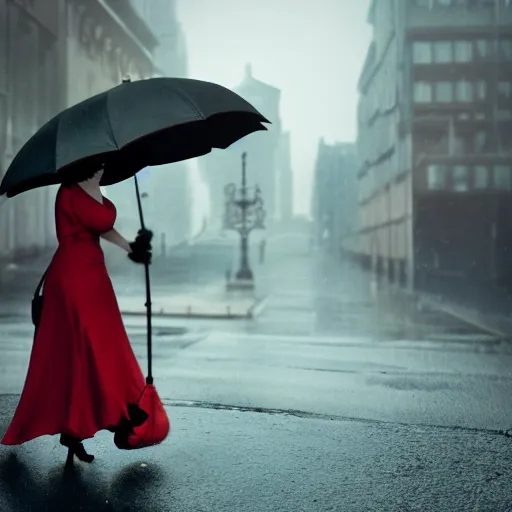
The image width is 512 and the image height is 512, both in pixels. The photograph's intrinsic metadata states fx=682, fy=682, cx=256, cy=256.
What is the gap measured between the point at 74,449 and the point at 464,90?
31.4 m

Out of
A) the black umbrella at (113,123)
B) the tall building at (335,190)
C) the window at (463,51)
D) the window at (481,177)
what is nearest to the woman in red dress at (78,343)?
the black umbrella at (113,123)

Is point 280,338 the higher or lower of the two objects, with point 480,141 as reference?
lower

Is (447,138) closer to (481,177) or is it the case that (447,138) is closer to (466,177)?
(466,177)

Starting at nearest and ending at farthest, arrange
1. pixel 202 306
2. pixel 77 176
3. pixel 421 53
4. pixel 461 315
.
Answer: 1. pixel 77 176
2. pixel 461 315
3. pixel 202 306
4. pixel 421 53

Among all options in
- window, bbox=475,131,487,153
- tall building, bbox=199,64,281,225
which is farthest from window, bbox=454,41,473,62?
tall building, bbox=199,64,281,225

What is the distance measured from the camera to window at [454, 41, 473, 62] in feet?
105

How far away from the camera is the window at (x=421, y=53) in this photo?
105 ft

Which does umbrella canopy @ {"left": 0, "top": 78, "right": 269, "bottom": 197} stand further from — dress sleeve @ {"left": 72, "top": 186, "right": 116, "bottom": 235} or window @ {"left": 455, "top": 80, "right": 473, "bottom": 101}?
window @ {"left": 455, "top": 80, "right": 473, "bottom": 101}

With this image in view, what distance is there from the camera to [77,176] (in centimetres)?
412

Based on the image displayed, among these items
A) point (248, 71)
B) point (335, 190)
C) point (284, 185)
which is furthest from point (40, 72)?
point (284, 185)

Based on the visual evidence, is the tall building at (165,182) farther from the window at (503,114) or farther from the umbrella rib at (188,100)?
the umbrella rib at (188,100)

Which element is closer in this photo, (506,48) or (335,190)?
(506,48)

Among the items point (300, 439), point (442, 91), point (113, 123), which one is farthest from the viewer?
point (442, 91)

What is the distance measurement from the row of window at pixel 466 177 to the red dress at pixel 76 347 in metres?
27.3
